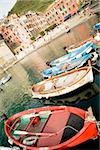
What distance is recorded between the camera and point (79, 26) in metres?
98.7

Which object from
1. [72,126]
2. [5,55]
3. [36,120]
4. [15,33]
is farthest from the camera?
[15,33]

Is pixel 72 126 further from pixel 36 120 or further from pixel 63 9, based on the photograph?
pixel 63 9

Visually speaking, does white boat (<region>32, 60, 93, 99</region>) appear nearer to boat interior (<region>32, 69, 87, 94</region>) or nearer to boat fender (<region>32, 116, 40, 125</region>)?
boat interior (<region>32, 69, 87, 94</region>)

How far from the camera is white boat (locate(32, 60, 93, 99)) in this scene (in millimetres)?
36812

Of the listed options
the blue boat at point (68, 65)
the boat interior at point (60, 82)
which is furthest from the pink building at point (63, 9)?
the boat interior at point (60, 82)

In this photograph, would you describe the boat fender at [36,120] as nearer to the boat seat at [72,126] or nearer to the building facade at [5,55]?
the boat seat at [72,126]

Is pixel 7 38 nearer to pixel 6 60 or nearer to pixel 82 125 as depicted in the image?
pixel 6 60

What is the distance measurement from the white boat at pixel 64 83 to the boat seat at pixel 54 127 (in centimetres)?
991

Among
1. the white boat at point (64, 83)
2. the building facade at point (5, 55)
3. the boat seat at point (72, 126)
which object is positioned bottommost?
the building facade at point (5, 55)

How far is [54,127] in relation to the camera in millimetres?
26234

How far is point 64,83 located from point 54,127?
44.8ft

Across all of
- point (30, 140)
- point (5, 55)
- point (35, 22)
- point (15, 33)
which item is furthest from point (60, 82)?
point (35, 22)

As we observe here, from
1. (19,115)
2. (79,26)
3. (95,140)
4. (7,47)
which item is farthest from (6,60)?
(95,140)

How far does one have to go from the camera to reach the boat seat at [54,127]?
24453 millimetres
